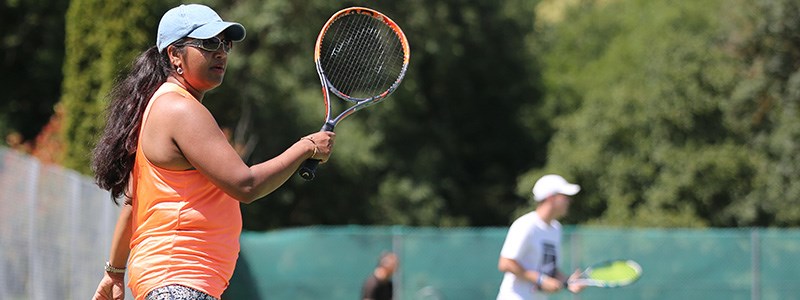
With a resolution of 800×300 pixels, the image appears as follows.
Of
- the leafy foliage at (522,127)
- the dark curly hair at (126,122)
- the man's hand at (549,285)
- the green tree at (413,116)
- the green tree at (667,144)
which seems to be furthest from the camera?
the green tree at (667,144)

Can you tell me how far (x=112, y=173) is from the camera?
4.25 m

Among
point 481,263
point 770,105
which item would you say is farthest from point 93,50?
point 770,105

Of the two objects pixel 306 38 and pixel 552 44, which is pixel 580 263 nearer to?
pixel 306 38

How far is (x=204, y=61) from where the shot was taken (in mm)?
4062

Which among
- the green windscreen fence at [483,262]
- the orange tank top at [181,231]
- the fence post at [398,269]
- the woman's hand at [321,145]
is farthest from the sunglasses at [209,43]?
the fence post at [398,269]

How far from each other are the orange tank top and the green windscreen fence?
14358 mm

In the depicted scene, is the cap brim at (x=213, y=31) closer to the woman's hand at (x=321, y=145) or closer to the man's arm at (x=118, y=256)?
the woman's hand at (x=321, y=145)

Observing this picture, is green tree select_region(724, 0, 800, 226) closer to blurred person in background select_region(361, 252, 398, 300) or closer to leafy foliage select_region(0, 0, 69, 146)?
leafy foliage select_region(0, 0, 69, 146)

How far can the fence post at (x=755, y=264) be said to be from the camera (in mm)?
18266

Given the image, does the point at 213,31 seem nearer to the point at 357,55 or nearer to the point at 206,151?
the point at 206,151

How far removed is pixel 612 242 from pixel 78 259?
9997mm

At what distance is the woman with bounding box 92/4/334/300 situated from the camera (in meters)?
3.91

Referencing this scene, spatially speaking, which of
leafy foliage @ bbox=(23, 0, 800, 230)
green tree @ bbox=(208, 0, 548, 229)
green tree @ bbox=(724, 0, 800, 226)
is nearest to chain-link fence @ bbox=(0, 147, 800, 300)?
leafy foliage @ bbox=(23, 0, 800, 230)

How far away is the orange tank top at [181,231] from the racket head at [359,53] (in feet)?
3.68
